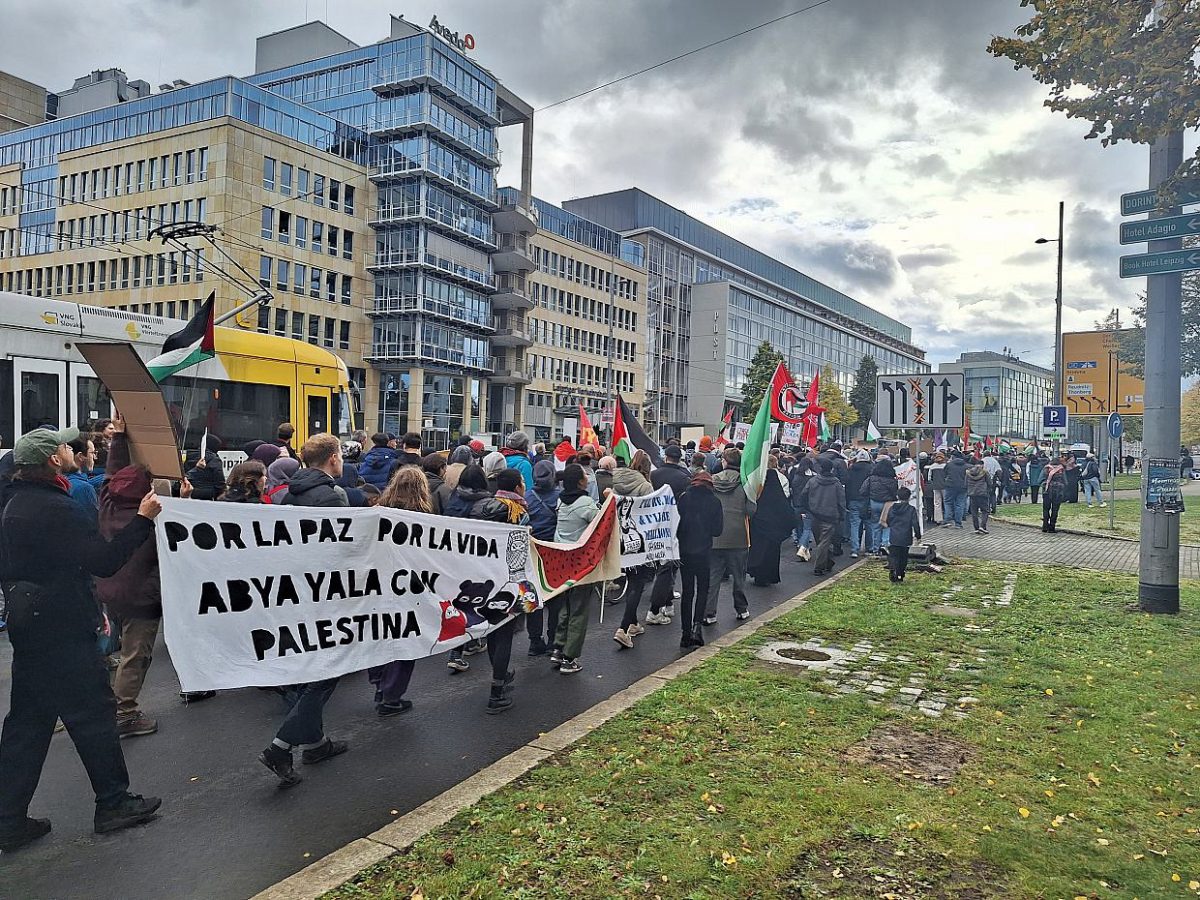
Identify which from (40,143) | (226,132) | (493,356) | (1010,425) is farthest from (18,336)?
(1010,425)

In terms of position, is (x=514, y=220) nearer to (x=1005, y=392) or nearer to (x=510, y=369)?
(x=510, y=369)

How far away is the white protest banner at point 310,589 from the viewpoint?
179 inches

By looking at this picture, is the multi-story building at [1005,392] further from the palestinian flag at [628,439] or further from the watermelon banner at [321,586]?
the watermelon banner at [321,586]

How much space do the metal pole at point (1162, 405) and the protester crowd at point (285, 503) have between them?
9.68 feet

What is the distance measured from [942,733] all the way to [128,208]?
57.8 meters

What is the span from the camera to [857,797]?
179 inches

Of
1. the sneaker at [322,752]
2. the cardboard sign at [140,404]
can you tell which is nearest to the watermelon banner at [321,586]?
the cardboard sign at [140,404]

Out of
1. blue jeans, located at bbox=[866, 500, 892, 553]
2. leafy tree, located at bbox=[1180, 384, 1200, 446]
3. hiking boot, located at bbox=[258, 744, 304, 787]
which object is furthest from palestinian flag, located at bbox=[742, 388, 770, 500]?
leafy tree, located at bbox=[1180, 384, 1200, 446]

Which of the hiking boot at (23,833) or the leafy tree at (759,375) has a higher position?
the leafy tree at (759,375)

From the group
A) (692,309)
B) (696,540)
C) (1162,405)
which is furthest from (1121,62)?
(692,309)

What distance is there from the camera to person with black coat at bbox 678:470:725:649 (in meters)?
8.16

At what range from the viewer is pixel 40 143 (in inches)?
2309

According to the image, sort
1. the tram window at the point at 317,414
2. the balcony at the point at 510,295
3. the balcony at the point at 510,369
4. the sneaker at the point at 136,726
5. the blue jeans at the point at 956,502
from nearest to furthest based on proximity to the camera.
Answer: the sneaker at the point at 136,726, the tram window at the point at 317,414, the blue jeans at the point at 956,502, the balcony at the point at 510,295, the balcony at the point at 510,369

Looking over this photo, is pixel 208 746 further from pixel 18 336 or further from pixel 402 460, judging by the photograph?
pixel 18 336
